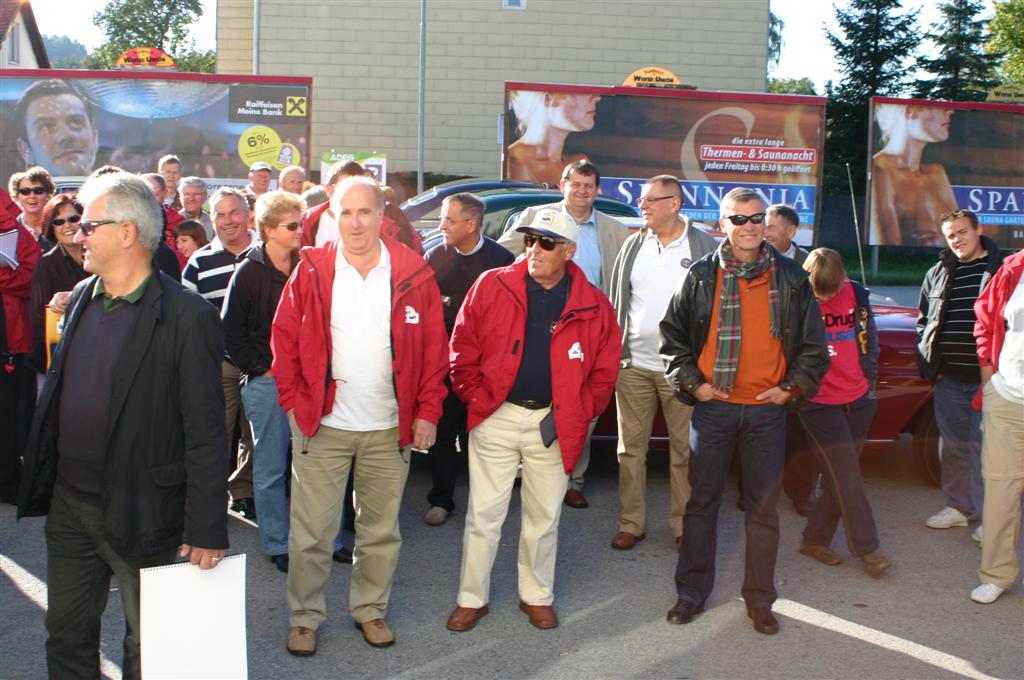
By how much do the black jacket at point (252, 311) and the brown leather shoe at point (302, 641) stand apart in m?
1.34

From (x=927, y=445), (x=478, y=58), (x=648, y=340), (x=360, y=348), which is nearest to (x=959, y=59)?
(x=478, y=58)

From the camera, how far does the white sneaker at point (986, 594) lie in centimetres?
539

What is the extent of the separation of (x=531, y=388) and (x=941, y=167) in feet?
55.6

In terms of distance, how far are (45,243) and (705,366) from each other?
14.9 ft

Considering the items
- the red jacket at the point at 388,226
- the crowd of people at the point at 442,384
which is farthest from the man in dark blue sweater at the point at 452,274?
the red jacket at the point at 388,226

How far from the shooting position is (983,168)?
64.5 ft

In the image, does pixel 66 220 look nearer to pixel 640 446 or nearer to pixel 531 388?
pixel 531 388

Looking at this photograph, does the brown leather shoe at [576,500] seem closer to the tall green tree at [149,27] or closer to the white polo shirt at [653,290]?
the white polo shirt at [653,290]

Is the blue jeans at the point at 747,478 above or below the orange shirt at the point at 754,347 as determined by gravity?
below

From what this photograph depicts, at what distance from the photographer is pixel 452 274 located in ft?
21.4

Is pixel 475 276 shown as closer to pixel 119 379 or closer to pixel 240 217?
pixel 240 217

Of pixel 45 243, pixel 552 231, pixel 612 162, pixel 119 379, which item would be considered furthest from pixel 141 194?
pixel 612 162

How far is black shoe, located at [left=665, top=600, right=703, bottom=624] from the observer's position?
5.03m

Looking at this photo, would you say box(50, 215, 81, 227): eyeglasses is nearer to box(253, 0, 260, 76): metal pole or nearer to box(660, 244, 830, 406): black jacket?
box(660, 244, 830, 406): black jacket
